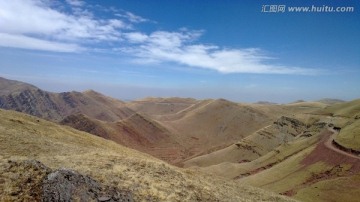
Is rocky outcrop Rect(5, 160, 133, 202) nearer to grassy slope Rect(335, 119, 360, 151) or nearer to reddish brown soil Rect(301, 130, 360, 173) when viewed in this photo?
reddish brown soil Rect(301, 130, 360, 173)

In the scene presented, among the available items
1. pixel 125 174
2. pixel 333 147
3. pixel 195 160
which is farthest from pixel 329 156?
pixel 125 174

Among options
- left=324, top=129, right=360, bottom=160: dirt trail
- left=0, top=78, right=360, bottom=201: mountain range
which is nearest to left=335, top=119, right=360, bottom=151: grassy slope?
left=0, top=78, right=360, bottom=201: mountain range

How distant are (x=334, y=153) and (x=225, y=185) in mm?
55046

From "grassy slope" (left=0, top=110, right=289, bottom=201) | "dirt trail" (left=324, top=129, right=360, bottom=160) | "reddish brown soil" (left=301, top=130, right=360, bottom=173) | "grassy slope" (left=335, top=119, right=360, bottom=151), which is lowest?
"reddish brown soil" (left=301, top=130, right=360, bottom=173)

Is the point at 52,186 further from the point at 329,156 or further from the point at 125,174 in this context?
the point at 329,156

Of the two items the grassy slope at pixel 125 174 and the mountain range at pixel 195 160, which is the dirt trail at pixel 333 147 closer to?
the mountain range at pixel 195 160

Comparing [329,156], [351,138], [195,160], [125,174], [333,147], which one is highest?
[125,174]

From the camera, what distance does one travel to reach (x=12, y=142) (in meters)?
35.3

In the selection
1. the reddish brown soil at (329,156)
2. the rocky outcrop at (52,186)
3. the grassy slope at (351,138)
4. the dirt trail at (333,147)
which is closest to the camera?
the rocky outcrop at (52,186)

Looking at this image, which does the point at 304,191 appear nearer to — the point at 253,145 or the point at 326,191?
the point at 326,191

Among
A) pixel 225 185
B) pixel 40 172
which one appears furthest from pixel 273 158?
pixel 40 172

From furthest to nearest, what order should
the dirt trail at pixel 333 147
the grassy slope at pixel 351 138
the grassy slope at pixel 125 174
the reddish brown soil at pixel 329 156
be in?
1. the grassy slope at pixel 351 138
2. the dirt trail at pixel 333 147
3. the reddish brown soil at pixel 329 156
4. the grassy slope at pixel 125 174

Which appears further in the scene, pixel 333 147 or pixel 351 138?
pixel 333 147

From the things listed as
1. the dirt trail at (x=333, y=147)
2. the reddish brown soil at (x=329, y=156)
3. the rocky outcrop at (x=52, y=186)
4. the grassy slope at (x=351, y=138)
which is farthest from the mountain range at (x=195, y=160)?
the rocky outcrop at (x=52, y=186)
